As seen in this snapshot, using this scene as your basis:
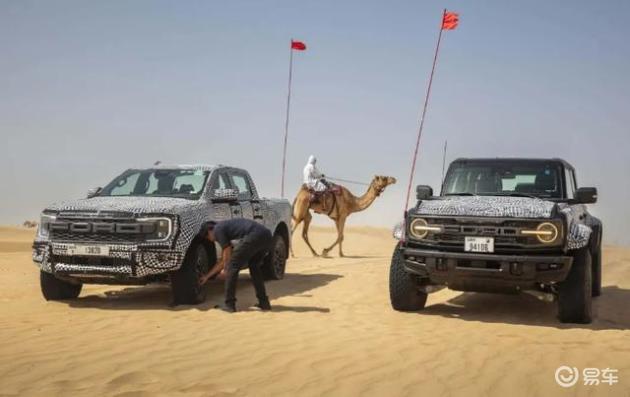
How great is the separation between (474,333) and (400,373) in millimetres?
2087

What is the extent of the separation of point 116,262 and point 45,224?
1299 millimetres

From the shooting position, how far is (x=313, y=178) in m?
18.1

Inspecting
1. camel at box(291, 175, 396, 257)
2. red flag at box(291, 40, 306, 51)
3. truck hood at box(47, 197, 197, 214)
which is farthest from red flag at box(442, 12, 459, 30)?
truck hood at box(47, 197, 197, 214)

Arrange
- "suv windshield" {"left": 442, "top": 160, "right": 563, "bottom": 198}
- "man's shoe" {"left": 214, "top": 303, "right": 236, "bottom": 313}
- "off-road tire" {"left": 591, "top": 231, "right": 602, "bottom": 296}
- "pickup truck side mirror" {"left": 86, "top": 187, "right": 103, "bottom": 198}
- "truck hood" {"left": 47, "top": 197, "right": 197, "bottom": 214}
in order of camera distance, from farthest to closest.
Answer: "off-road tire" {"left": 591, "top": 231, "right": 602, "bottom": 296} → "pickup truck side mirror" {"left": 86, "top": 187, "right": 103, "bottom": 198} → "suv windshield" {"left": 442, "top": 160, "right": 563, "bottom": 198} → "truck hood" {"left": 47, "top": 197, "right": 197, "bottom": 214} → "man's shoe" {"left": 214, "top": 303, "right": 236, "bottom": 313}

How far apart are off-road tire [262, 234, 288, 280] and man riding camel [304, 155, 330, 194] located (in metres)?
5.65

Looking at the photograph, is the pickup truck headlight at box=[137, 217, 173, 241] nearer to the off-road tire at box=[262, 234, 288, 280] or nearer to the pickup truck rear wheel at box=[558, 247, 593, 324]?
the off-road tire at box=[262, 234, 288, 280]

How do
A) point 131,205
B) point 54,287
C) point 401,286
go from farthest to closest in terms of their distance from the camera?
point 54,287
point 131,205
point 401,286

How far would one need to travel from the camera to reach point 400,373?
18.4 feet

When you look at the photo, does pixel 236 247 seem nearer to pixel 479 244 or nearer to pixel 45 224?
pixel 45 224

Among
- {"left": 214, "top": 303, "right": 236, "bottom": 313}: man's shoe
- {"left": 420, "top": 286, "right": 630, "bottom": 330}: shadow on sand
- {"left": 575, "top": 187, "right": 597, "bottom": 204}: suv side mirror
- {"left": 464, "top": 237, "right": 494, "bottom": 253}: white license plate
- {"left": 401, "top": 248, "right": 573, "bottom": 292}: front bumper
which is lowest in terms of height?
{"left": 214, "top": 303, "right": 236, "bottom": 313}: man's shoe

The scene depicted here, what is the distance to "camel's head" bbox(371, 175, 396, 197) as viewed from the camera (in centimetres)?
1966

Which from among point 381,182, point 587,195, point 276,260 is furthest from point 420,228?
point 381,182

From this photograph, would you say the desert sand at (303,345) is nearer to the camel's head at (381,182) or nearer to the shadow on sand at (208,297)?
the shadow on sand at (208,297)

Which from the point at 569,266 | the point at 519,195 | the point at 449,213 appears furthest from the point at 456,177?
the point at 569,266
